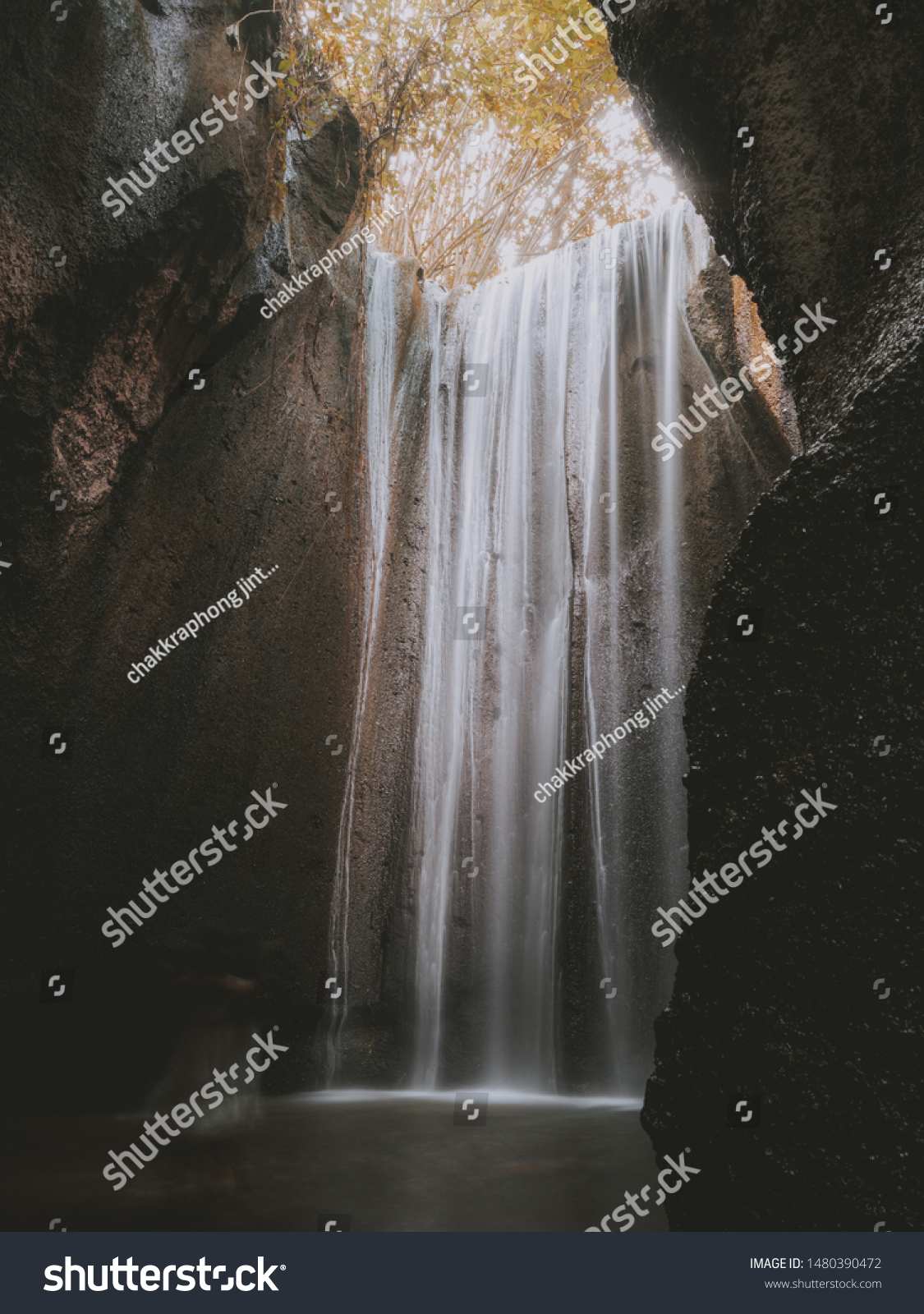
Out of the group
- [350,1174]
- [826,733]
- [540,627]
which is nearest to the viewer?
[826,733]

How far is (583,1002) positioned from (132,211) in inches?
271

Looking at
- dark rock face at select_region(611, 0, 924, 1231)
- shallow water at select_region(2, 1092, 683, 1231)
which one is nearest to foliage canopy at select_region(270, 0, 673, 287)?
dark rock face at select_region(611, 0, 924, 1231)

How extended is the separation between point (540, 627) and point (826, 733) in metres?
5.90

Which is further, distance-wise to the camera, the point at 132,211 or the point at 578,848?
the point at 578,848

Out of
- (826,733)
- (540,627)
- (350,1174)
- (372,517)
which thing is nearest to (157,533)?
(372,517)

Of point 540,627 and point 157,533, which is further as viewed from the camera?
point 540,627

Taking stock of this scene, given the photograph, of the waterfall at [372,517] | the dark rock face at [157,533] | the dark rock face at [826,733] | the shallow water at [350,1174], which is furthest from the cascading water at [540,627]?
the dark rock face at [826,733]

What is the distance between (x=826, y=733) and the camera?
95.5 inches

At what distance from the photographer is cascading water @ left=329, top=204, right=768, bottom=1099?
712 centimetres

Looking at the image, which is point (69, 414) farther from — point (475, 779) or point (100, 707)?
point (475, 779)

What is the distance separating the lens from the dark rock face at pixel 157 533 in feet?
15.5

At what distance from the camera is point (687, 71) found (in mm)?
3496

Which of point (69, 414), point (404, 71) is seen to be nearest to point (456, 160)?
point (404, 71)

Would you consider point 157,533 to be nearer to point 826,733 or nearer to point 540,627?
point 540,627
